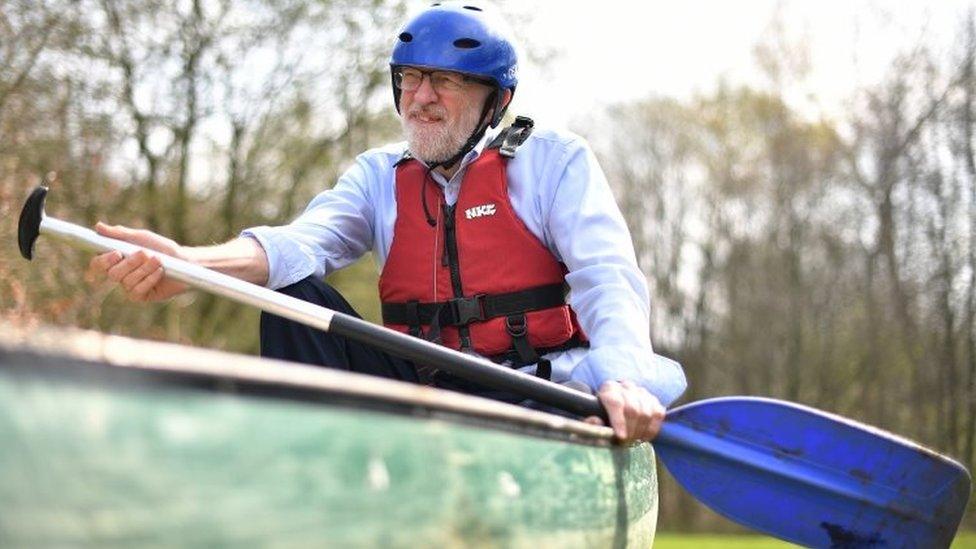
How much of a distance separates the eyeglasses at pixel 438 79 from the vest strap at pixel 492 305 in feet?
1.98

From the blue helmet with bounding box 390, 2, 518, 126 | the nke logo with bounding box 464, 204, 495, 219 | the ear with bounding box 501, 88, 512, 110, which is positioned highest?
the blue helmet with bounding box 390, 2, 518, 126

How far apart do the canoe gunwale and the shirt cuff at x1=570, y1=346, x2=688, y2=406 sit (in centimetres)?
121

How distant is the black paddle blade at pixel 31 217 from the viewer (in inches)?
121

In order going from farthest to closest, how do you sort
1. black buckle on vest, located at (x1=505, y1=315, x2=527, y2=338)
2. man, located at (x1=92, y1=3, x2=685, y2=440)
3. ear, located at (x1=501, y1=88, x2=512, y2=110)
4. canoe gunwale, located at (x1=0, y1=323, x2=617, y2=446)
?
ear, located at (x1=501, y1=88, x2=512, y2=110)
black buckle on vest, located at (x1=505, y1=315, x2=527, y2=338)
man, located at (x1=92, y1=3, x2=685, y2=440)
canoe gunwale, located at (x1=0, y1=323, x2=617, y2=446)

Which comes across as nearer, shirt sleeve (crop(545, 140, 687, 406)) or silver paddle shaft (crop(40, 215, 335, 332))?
silver paddle shaft (crop(40, 215, 335, 332))

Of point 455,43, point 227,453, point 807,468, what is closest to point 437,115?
point 455,43

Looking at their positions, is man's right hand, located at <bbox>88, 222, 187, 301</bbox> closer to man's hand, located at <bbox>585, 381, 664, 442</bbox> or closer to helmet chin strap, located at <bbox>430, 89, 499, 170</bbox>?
helmet chin strap, located at <bbox>430, 89, 499, 170</bbox>

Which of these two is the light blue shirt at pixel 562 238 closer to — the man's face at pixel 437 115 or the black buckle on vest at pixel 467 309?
the man's face at pixel 437 115

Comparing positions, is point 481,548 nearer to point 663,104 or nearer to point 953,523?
point 953,523

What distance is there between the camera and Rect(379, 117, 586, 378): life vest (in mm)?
3561

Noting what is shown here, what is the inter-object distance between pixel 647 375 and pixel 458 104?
1.05 metres

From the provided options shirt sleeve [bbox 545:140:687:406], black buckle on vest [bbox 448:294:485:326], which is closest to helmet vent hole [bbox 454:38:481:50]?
shirt sleeve [bbox 545:140:687:406]

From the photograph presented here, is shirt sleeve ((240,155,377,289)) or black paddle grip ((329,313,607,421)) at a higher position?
shirt sleeve ((240,155,377,289))

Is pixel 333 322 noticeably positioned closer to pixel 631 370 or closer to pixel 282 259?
pixel 282 259
